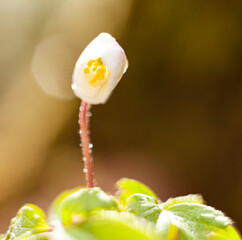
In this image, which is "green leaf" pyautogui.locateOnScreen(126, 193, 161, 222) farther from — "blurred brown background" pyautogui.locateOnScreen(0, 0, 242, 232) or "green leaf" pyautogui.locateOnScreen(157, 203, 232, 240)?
"blurred brown background" pyautogui.locateOnScreen(0, 0, 242, 232)

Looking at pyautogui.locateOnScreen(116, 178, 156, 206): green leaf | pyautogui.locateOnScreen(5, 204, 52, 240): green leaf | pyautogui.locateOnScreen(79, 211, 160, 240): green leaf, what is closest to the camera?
pyautogui.locateOnScreen(79, 211, 160, 240): green leaf

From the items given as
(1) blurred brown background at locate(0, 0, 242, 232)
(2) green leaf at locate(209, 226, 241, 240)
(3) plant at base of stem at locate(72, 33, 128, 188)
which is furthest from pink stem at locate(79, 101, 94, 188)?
(1) blurred brown background at locate(0, 0, 242, 232)

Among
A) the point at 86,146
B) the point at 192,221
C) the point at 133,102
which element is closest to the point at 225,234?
the point at 192,221

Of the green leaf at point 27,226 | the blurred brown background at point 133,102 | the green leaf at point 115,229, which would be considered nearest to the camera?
the green leaf at point 115,229

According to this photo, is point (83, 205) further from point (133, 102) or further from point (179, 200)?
point (133, 102)

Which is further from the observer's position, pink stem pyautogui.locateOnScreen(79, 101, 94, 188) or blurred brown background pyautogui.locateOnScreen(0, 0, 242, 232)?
blurred brown background pyautogui.locateOnScreen(0, 0, 242, 232)

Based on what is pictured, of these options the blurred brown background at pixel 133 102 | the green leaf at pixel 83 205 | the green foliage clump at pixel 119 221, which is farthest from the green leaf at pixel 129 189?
the blurred brown background at pixel 133 102

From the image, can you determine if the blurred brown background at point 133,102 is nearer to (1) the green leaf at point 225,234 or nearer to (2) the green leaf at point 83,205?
(1) the green leaf at point 225,234

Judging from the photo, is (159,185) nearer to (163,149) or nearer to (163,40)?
(163,149)
